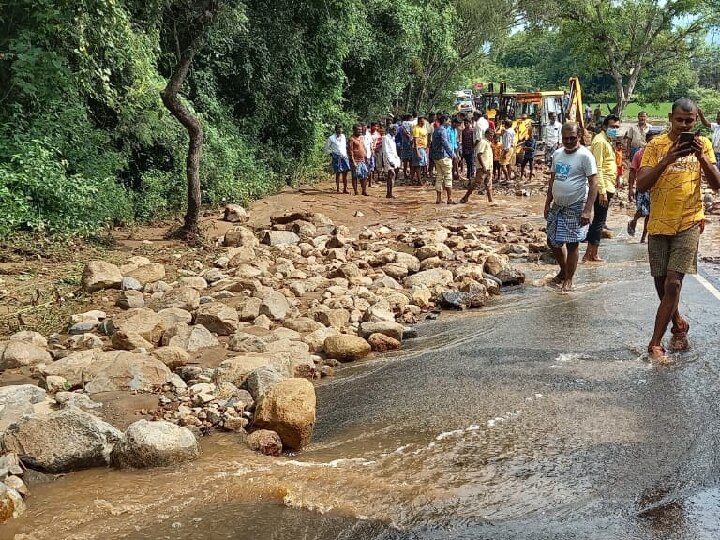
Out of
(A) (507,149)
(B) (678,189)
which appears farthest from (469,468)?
(A) (507,149)

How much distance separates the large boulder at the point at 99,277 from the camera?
7293mm

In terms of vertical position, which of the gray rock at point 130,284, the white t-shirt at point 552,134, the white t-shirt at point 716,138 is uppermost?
the white t-shirt at point 552,134

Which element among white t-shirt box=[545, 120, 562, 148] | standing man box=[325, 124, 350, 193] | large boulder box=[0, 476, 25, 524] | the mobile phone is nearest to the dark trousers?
the mobile phone

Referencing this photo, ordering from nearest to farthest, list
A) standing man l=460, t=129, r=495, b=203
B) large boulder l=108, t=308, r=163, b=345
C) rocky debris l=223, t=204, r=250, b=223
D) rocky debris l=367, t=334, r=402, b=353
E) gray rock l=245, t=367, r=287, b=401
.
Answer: gray rock l=245, t=367, r=287, b=401
large boulder l=108, t=308, r=163, b=345
rocky debris l=367, t=334, r=402, b=353
rocky debris l=223, t=204, r=250, b=223
standing man l=460, t=129, r=495, b=203

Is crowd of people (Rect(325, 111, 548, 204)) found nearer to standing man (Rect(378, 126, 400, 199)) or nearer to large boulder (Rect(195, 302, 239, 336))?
standing man (Rect(378, 126, 400, 199))

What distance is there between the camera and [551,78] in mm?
69500

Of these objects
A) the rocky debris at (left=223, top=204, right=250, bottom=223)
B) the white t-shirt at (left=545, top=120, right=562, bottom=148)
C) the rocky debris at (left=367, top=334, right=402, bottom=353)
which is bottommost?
the rocky debris at (left=367, top=334, right=402, bottom=353)

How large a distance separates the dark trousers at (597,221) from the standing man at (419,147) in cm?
792

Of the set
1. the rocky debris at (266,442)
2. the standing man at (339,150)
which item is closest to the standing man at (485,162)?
the standing man at (339,150)

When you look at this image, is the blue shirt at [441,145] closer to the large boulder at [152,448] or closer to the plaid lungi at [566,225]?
the plaid lungi at [566,225]

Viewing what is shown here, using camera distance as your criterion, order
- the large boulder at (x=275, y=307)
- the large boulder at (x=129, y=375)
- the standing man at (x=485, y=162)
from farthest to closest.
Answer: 1. the standing man at (x=485, y=162)
2. the large boulder at (x=275, y=307)
3. the large boulder at (x=129, y=375)

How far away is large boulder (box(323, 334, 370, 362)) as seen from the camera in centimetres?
588

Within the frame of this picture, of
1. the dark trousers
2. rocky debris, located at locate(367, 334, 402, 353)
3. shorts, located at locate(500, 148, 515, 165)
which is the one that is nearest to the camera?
rocky debris, located at locate(367, 334, 402, 353)

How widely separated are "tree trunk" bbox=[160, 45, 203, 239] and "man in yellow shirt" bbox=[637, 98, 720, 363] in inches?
255
